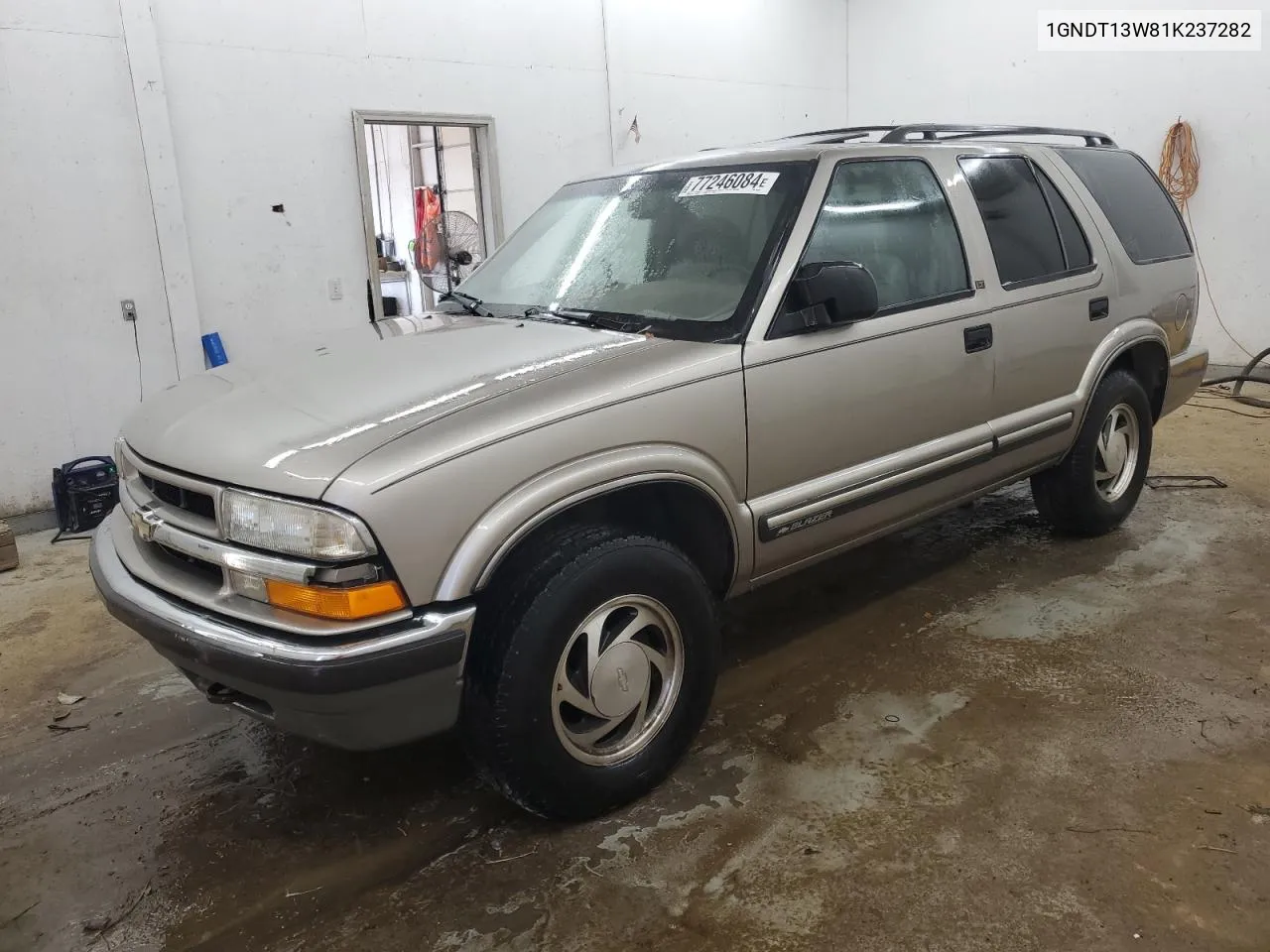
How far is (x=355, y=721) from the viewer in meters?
2.08

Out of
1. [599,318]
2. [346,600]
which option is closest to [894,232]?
[599,318]

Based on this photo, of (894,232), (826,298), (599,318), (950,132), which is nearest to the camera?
(826,298)

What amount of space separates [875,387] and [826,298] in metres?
0.43

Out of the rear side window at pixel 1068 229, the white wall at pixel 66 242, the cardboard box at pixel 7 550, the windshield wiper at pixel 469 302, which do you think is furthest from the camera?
the white wall at pixel 66 242

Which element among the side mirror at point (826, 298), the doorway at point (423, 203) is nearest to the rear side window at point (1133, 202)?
the side mirror at point (826, 298)

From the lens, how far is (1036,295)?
3621 millimetres

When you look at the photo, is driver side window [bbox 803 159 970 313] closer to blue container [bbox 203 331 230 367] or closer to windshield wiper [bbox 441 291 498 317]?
windshield wiper [bbox 441 291 498 317]

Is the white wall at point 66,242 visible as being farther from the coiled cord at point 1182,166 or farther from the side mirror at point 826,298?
the coiled cord at point 1182,166

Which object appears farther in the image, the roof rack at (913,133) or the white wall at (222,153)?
the white wall at (222,153)

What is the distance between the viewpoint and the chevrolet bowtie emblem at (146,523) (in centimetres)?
238

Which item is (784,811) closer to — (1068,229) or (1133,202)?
(1068,229)

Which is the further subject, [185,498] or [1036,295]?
[1036,295]

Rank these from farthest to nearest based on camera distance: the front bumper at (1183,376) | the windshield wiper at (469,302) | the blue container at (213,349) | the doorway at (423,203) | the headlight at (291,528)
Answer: the doorway at (423,203)
the blue container at (213,349)
the front bumper at (1183,376)
the windshield wiper at (469,302)
the headlight at (291,528)

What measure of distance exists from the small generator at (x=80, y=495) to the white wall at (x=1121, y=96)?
332 inches
